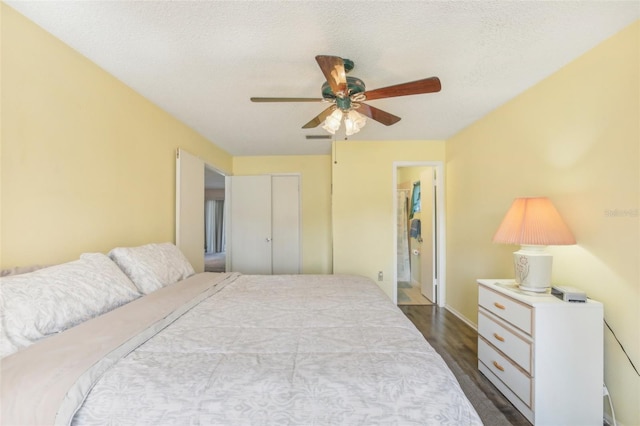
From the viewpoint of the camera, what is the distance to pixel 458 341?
8.29 feet

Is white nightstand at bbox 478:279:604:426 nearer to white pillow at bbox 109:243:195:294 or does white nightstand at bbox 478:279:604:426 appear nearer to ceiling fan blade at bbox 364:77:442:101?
ceiling fan blade at bbox 364:77:442:101

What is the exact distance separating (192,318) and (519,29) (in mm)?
2409

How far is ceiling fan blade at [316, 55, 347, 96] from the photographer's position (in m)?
1.35

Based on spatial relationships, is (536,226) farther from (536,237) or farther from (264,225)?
(264,225)

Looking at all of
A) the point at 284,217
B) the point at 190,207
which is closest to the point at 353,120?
the point at 190,207

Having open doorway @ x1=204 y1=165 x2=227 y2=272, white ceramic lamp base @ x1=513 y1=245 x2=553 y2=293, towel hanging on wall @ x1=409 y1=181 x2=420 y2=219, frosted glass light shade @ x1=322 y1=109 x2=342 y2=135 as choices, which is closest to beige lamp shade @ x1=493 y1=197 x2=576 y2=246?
white ceramic lamp base @ x1=513 y1=245 x2=553 y2=293

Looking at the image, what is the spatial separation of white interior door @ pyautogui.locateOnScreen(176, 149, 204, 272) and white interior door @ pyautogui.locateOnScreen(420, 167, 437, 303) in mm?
3167

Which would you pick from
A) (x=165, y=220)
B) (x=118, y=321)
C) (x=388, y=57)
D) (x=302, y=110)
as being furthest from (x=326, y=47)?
(x=165, y=220)

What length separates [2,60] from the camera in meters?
1.27

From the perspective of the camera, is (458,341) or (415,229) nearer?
(458,341)

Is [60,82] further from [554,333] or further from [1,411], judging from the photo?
[554,333]

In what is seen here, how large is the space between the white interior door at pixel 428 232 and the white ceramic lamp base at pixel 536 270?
194cm

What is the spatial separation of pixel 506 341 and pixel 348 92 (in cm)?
197

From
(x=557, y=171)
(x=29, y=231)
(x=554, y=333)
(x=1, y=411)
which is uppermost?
(x=557, y=171)
